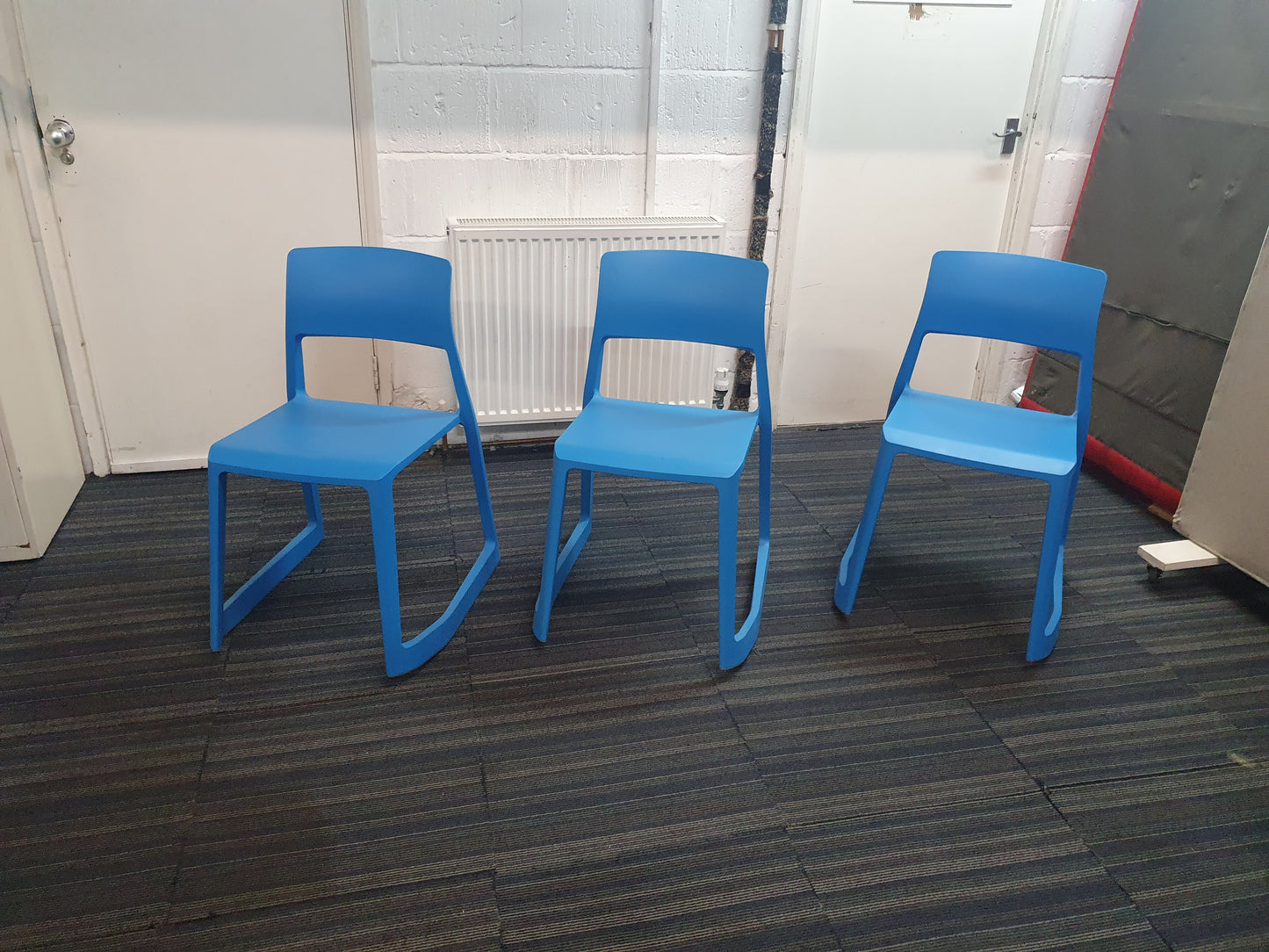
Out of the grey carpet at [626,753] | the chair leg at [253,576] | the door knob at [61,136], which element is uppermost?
the door knob at [61,136]

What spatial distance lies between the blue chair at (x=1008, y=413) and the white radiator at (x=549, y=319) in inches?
32.4

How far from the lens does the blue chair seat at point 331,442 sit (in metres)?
1.71

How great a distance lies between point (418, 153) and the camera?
252 centimetres

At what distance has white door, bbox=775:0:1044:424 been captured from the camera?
2695mm

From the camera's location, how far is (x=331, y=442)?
182 cm

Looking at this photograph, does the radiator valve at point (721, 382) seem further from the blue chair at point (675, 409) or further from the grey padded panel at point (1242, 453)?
the grey padded panel at point (1242, 453)

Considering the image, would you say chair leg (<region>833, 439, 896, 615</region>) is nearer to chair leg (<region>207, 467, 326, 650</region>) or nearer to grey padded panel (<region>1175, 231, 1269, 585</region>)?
grey padded panel (<region>1175, 231, 1269, 585</region>)

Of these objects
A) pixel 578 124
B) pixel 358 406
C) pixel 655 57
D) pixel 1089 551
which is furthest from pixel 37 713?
pixel 1089 551

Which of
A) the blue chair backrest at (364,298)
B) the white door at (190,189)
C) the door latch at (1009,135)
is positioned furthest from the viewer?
the door latch at (1009,135)

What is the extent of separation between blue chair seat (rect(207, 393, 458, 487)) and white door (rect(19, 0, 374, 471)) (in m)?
0.71

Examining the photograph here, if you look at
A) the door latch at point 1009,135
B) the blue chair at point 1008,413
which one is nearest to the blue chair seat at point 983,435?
the blue chair at point 1008,413

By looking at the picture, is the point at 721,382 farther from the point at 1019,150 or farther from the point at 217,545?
the point at 217,545

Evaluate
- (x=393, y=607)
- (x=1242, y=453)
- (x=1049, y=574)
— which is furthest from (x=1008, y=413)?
(x=393, y=607)

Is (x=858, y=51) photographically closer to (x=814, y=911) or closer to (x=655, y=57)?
(x=655, y=57)
